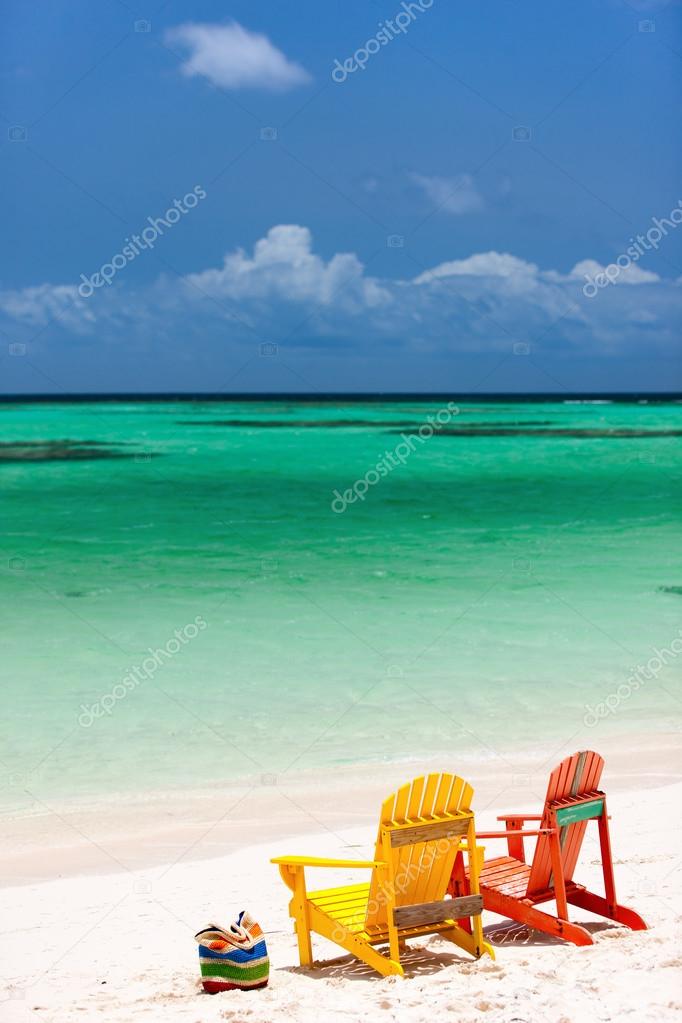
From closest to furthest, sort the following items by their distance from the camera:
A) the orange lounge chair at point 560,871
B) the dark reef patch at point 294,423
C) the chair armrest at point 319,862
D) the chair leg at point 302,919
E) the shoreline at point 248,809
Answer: the chair armrest at point 319,862 < the chair leg at point 302,919 < the orange lounge chair at point 560,871 < the shoreline at point 248,809 < the dark reef patch at point 294,423

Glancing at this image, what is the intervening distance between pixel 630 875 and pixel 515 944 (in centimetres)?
98

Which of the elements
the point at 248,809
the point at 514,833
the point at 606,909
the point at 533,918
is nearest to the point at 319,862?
the point at 514,833

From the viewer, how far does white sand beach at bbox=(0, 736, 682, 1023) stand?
12.9 feet

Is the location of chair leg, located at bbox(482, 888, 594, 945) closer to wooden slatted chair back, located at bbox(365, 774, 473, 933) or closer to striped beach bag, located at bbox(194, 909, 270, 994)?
wooden slatted chair back, located at bbox(365, 774, 473, 933)

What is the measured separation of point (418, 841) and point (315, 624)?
25.6 ft

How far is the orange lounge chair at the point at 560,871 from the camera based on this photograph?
4504 millimetres

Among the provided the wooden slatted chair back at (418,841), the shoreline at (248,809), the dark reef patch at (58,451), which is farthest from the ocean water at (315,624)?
the dark reef patch at (58,451)

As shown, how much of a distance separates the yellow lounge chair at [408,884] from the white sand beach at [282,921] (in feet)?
0.40

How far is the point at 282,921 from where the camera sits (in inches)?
195

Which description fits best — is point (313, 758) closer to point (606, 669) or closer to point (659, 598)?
point (606, 669)

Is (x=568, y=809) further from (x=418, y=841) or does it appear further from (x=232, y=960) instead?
(x=232, y=960)

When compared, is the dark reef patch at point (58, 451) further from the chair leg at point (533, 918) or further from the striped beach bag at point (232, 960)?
the striped beach bag at point (232, 960)

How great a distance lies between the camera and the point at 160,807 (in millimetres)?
6754

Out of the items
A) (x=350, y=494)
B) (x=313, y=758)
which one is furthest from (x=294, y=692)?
(x=350, y=494)
